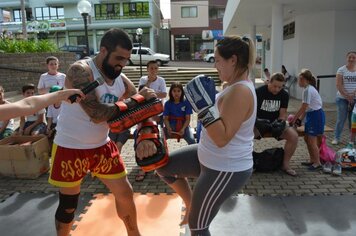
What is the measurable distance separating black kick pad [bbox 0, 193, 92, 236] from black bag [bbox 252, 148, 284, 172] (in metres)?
2.35

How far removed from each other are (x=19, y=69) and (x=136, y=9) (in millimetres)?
22756

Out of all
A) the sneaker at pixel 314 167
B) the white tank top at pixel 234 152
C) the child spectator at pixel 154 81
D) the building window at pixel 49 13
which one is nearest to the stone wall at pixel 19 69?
the child spectator at pixel 154 81

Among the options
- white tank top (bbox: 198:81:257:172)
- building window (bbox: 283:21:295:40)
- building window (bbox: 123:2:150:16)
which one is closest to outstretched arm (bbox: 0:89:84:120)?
white tank top (bbox: 198:81:257:172)

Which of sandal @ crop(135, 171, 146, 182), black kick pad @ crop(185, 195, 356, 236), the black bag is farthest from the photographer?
the black bag

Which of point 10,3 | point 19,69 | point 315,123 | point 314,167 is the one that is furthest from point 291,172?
point 10,3

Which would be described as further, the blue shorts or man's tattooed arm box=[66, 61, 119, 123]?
the blue shorts

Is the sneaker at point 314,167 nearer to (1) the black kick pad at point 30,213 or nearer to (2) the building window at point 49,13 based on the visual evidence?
(1) the black kick pad at point 30,213

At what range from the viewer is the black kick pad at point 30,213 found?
3234 millimetres

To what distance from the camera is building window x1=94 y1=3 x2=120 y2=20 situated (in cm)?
3441

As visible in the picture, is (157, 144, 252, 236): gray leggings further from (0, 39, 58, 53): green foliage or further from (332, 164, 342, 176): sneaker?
(0, 39, 58, 53): green foliage

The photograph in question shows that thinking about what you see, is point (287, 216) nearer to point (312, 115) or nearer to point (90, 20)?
point (312, 115)

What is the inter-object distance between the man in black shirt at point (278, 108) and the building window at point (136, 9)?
30.6m

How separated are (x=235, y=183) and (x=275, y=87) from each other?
9.23ft

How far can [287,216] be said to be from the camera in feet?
11.2
